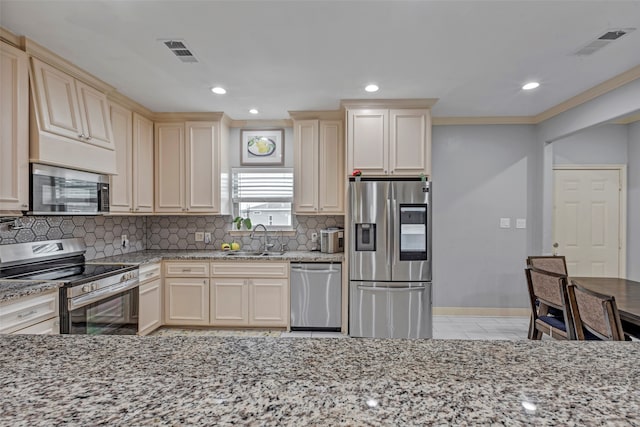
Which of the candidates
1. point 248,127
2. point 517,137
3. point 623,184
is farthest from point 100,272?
point 623,184

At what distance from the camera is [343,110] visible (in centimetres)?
365

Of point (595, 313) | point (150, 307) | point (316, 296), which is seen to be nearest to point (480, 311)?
point (316, 296)

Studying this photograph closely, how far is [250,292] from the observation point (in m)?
3.56

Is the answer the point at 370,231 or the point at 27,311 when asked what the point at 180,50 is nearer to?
the point at 27,311

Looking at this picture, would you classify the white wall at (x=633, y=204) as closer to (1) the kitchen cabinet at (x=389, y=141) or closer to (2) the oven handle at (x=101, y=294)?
(1) the kitchen cabinet at (x=389, y=141)

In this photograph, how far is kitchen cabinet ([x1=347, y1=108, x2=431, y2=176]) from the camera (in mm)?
3447

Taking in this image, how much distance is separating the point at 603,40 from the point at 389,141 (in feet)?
5.91

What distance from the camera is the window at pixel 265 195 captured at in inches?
166

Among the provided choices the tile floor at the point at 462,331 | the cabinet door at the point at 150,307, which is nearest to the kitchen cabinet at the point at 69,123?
the cabinet door at the point at 150,307

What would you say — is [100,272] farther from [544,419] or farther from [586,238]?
[586,238]

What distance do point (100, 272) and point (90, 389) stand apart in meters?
2.45

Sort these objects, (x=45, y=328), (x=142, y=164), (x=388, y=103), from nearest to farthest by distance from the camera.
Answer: (x=45, y=328), (x=388, y=103), (x=142, y=164)

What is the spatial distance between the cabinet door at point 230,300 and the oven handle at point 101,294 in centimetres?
82

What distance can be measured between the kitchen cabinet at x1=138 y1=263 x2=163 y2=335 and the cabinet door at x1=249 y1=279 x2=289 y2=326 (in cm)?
101
